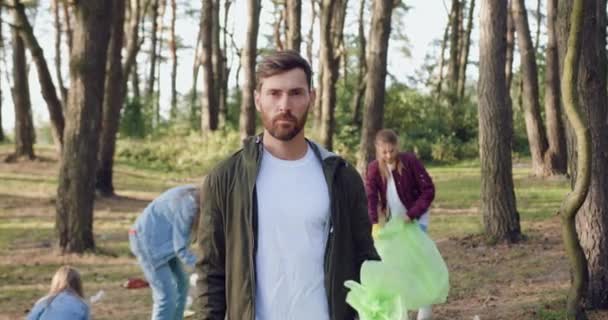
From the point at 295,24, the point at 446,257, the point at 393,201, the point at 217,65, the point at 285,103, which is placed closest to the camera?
the point at 285,103

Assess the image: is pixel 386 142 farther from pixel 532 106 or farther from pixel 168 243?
pixel 532 106

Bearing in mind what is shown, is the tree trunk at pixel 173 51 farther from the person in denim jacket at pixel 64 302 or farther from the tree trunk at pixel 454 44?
the person in denim jacket at pixel 64 302

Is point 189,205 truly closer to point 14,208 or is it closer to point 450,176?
point 14,208

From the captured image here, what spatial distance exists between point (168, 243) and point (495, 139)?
6164mm

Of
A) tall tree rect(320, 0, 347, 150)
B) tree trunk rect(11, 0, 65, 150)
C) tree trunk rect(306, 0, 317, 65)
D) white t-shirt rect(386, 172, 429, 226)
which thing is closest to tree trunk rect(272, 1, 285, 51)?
tree trunk rect(306, 0, 317, 65)

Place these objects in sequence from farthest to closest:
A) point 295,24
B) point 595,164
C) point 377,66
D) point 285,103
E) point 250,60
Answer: point 295,24 → point 250,60 → point 377,66 → point 595,164 → point 285,103

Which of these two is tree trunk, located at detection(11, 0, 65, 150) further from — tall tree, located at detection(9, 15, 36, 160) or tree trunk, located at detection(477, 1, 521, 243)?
tall tree, located at detection(9, 15, 36, 160)

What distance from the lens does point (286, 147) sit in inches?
122

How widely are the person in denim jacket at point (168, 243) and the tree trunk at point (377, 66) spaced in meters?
10.7

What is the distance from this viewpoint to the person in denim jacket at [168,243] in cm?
661

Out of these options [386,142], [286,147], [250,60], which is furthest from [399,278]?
[250,60]

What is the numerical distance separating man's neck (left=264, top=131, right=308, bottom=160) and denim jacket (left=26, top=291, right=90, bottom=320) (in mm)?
3403

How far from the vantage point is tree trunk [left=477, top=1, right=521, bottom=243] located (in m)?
11.7

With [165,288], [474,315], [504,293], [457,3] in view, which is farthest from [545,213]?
[457,3]
